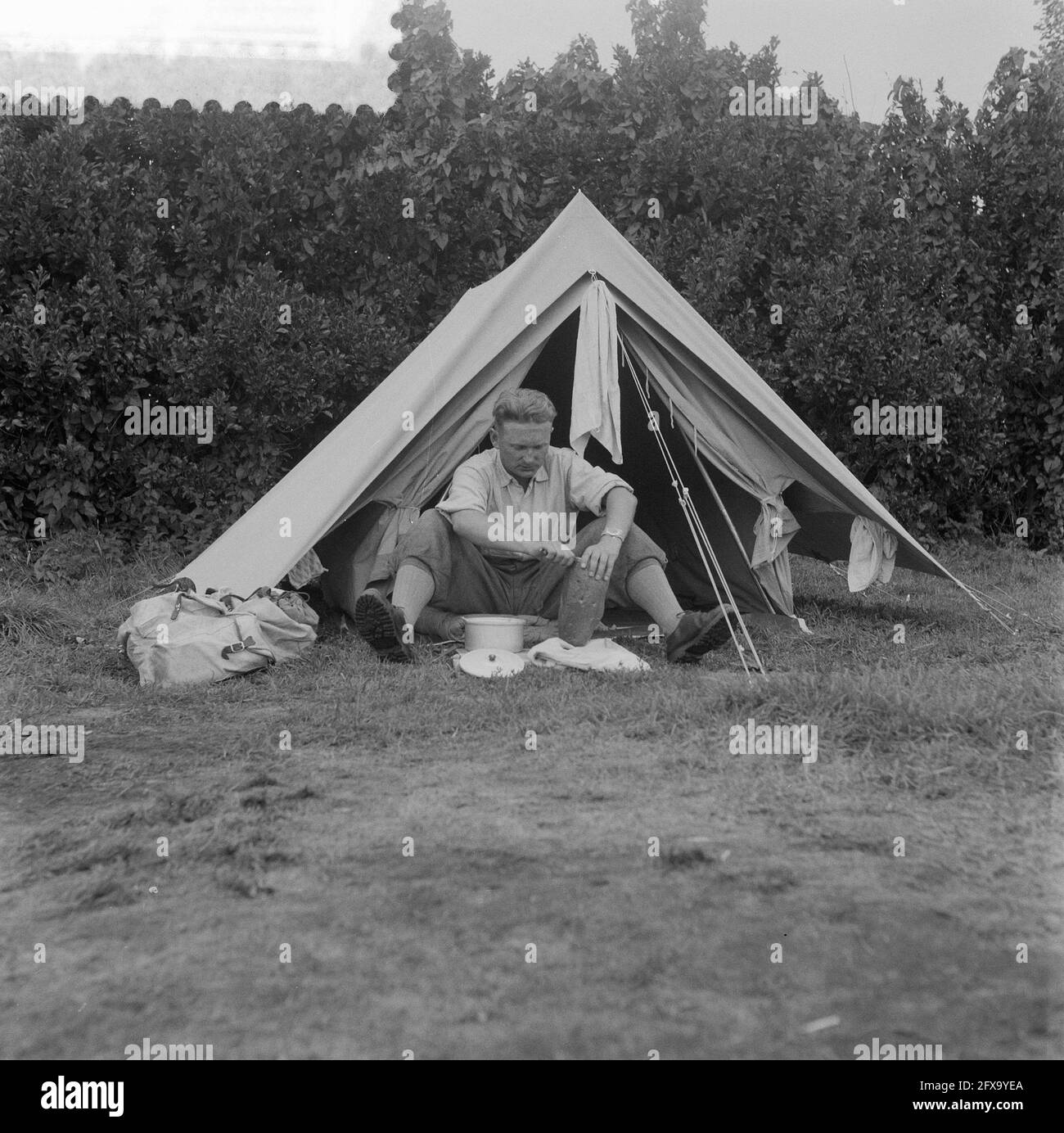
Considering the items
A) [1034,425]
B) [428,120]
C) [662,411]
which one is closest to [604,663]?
[662,411]

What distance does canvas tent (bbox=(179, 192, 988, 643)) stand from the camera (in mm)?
4906

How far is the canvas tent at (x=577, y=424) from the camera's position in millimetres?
4906

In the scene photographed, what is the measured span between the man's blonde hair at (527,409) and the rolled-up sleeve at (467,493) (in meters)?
0.22

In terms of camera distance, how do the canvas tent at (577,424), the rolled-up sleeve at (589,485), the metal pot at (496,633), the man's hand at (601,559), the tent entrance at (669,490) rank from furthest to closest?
the tent entrance at (669,490)
the canvas tent at (577,424)
the rolled-up sleeve at (589,485)
the metal pot at (496,633)
the man's hand at (601,559)

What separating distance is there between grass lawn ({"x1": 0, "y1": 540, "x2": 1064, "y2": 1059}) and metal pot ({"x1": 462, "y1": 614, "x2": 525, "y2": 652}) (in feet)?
0.93

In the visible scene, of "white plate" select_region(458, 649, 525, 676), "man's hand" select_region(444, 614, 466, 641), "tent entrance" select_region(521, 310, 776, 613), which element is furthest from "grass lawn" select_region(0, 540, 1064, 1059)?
"tent entrance" select_region(521, 310, 776, 613)

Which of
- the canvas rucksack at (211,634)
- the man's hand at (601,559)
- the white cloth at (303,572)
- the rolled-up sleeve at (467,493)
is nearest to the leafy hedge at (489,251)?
the white cloth at (303,572)

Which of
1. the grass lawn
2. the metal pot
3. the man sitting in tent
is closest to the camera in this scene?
the grass lawn

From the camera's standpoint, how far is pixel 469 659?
4.36 m

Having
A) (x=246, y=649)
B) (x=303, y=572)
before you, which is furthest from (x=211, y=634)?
(x=303, y=572)

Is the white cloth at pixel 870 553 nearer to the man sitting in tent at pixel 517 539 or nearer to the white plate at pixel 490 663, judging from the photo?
the man sitting in tent at pixel 517 539

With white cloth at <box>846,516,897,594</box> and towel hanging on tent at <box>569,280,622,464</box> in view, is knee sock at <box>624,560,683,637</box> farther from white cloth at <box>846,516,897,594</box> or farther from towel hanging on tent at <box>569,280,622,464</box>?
white cloth at <box>846,516,897,594</box>

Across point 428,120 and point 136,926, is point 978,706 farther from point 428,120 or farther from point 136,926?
point 428,120

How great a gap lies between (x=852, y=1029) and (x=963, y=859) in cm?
79
